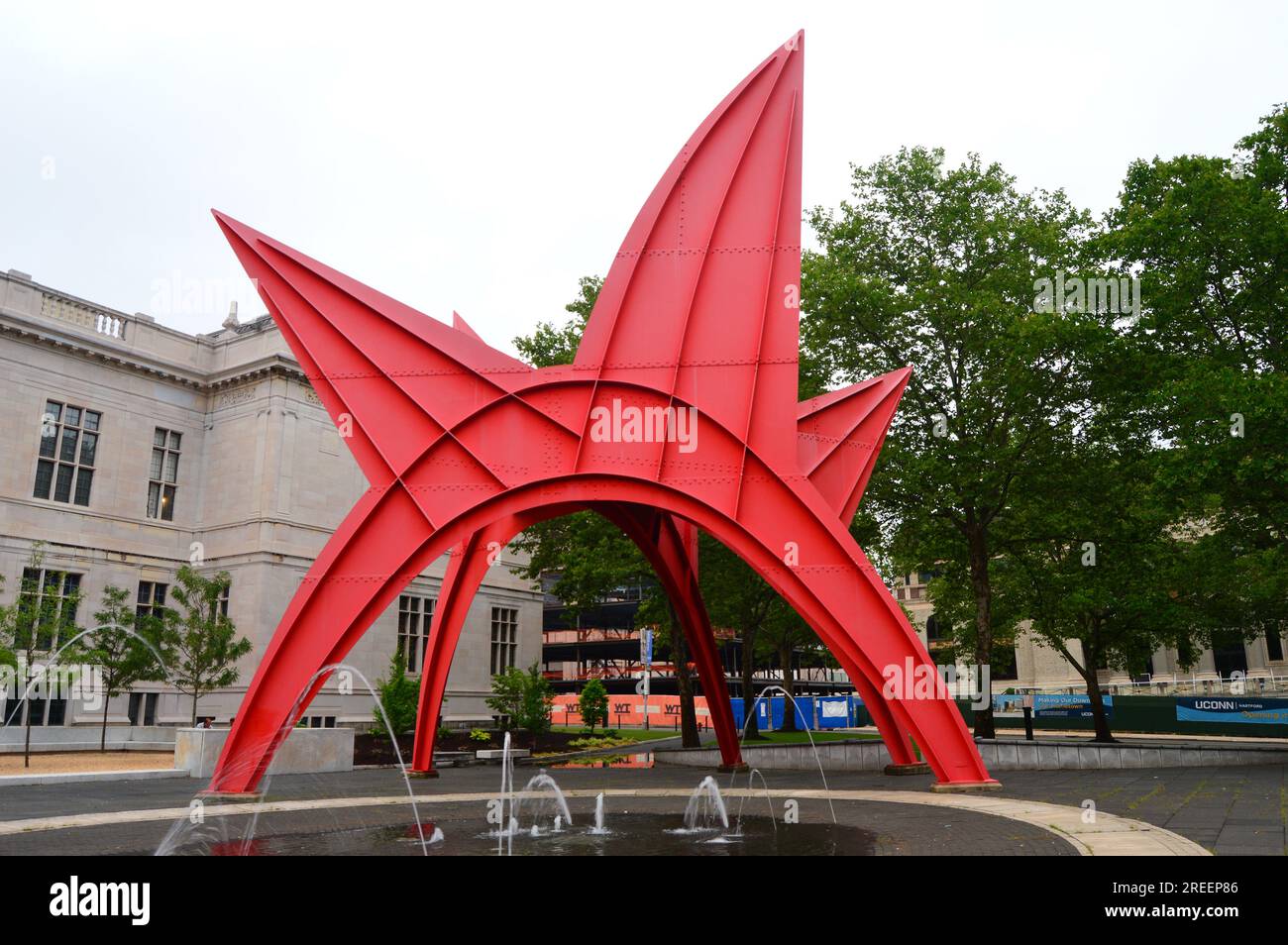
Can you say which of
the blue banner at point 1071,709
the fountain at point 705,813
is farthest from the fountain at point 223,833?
the blue banner at point 1071,709

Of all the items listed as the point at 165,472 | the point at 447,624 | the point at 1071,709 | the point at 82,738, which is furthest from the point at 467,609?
the point at 1071,709

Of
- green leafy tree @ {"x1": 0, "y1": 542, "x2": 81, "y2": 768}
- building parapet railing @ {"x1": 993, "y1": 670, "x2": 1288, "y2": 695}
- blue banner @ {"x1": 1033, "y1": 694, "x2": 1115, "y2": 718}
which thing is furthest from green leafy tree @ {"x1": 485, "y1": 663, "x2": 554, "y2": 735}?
building parapet railing @ {"x1": 993, "y1": 670, "x2": 1288, "y2": 695}

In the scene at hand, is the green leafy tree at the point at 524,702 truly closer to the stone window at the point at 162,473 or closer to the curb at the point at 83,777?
the curb at the point at 83,777

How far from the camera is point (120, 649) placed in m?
34.7

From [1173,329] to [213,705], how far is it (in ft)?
134

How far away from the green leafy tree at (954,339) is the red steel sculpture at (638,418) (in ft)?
42.5

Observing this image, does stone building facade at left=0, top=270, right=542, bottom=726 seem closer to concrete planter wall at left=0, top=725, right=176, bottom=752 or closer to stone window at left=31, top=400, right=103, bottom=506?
stone window at left=31, top=400, right=103, bottom=506

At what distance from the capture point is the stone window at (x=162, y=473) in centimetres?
4503

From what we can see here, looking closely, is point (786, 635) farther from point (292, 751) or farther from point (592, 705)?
point (292, 751)

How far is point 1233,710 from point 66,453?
176ft

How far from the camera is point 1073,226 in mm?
31922

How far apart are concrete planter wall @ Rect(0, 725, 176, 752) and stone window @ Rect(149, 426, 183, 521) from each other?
1081 cm

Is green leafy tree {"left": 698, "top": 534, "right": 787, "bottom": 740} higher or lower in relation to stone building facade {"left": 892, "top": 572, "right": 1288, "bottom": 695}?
higher

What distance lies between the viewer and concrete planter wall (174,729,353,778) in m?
25.0
